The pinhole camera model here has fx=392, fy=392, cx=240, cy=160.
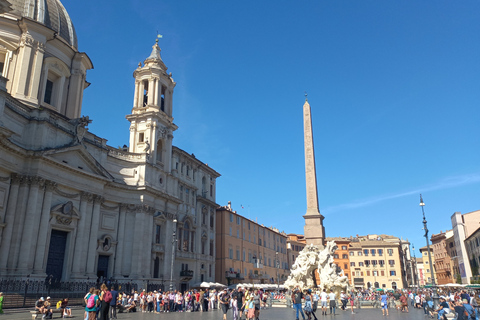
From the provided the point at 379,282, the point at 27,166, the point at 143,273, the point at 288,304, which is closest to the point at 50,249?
the point at 27,166

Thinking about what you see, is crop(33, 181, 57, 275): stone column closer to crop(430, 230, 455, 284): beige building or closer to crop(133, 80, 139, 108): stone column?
crop(133, 80, 139, 108): stone column

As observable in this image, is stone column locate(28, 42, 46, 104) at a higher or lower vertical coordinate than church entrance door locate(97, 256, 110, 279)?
higher

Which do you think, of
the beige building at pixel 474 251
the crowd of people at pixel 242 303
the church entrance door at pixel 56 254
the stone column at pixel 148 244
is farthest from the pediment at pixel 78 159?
the beige building at pixel 474 251

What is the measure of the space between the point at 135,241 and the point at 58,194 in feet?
25.3

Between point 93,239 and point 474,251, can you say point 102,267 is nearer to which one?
point 93,239

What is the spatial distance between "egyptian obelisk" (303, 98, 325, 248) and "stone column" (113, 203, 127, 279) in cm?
1459

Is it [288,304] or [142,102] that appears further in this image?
[142,102]

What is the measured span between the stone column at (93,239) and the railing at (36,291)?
4.45 feet

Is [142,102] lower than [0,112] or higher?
higher

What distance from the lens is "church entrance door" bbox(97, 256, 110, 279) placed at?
98.2 ft

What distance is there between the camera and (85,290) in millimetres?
25625

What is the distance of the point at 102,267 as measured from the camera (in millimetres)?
30188

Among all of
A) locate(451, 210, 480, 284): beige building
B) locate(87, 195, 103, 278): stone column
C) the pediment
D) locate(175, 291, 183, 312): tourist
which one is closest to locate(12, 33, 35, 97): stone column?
the pediment

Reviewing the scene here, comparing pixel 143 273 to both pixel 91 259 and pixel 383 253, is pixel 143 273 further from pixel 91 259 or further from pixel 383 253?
pixel 383 253
